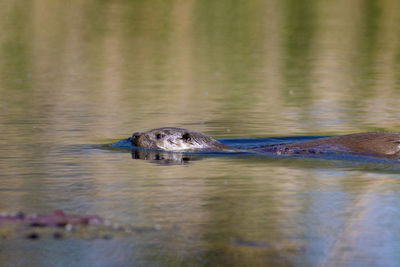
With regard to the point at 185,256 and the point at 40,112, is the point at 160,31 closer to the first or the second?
the point at 40,112

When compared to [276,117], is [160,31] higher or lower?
higher

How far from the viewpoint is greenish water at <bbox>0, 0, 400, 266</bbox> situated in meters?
6.35

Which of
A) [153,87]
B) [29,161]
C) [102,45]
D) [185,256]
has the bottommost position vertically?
[185,256]

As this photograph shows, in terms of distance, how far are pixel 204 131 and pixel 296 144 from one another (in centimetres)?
261

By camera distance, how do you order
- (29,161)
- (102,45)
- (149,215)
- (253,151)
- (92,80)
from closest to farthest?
(149,215) → (29,161) → (253,151) → (92,80) → (102,45)

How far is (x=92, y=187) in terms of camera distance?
8.60m

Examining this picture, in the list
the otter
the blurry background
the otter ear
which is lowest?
the otter

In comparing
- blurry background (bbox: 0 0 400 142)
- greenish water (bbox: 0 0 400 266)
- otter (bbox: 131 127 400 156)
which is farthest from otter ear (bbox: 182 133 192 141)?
blurry background (bbox: 0 0 400 142)

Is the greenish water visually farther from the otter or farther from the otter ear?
the otter ear

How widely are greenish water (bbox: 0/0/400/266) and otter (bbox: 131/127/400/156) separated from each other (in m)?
0.29

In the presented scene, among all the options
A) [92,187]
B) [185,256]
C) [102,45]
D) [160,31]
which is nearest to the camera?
[185,256]

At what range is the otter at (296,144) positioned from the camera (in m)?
10.3

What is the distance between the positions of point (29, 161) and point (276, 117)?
5.47 meters

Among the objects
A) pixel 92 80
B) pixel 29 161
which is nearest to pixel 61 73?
pixel 92 80
